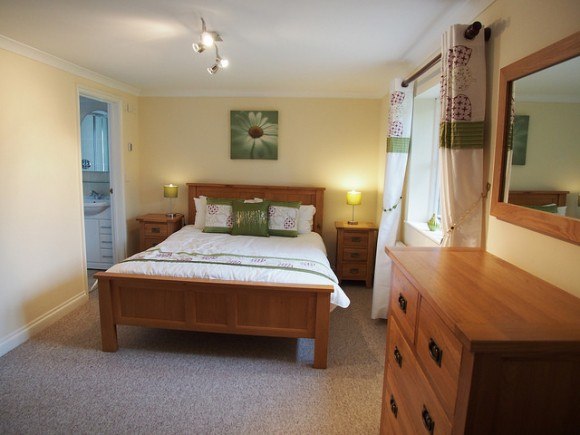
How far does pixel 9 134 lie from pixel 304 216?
111 inches

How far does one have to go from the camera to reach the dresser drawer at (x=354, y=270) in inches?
159

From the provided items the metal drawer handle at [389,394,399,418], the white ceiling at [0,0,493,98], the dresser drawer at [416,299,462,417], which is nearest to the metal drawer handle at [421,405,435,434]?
the dresser drawer at [416,299,462,417]

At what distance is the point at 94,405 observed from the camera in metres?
2.01

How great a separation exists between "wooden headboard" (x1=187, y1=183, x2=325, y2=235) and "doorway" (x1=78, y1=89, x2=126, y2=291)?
948 millimetres

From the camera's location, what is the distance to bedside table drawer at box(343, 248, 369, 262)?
158 inches

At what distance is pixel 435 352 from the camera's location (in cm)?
102

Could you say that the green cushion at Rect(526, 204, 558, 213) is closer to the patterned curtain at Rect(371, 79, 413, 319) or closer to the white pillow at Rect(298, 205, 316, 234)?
the patterned curtain at Rect(371, 79, 413, 319)

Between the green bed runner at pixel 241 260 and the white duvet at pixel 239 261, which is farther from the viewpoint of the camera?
the green bed runner at pixel 241 260

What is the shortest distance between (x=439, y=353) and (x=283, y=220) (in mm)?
2941

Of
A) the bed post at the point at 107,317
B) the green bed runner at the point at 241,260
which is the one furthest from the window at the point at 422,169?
the bed post at the point at 107,317

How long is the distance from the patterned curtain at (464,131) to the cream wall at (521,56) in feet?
0.19

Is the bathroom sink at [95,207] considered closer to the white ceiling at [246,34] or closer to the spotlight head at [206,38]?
the white ceiling at [246,34]

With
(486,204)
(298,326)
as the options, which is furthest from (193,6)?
(298,326)

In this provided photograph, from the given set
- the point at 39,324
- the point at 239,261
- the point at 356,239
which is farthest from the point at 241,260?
the point at 39,324
